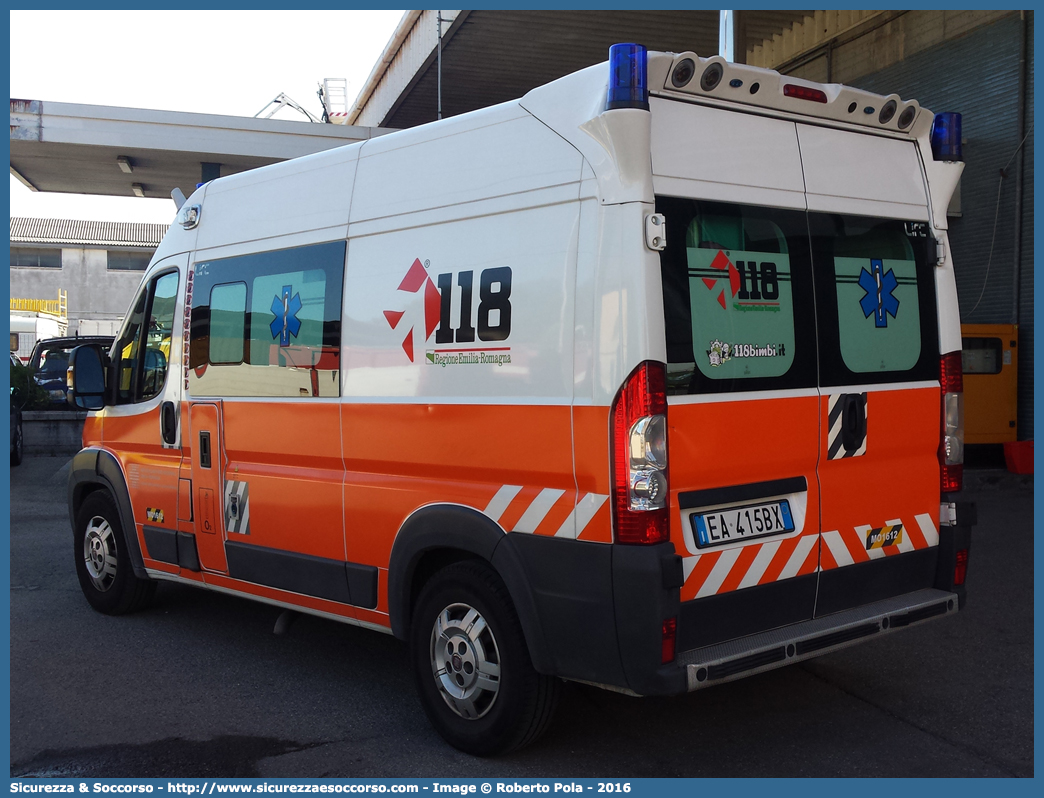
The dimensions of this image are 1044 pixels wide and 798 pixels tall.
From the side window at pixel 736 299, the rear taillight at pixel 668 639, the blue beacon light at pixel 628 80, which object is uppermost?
the blue beacon light at pixel 628 80

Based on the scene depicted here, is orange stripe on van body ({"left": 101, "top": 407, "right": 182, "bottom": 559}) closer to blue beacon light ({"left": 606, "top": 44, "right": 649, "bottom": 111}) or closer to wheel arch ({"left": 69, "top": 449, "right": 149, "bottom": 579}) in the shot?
wheel arch ({"left": 69, "top": 449, "right": 149, "bottom": 579})

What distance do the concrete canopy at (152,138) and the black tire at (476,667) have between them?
1341 centimetres

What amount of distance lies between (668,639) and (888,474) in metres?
1.47

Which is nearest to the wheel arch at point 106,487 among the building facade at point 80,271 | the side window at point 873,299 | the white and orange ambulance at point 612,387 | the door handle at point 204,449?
the door handle at point 204,449

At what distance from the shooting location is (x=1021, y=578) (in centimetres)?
707

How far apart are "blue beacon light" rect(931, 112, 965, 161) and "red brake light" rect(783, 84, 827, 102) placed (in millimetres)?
807

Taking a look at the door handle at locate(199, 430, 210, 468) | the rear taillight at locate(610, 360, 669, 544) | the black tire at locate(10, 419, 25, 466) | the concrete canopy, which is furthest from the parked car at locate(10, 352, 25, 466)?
the rear taillight at locate(610, 360, 669, 544)

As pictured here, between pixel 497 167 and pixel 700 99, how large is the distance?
0.85m

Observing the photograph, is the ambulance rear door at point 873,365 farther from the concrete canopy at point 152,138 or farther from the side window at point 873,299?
the concrete canopy at point 152,138

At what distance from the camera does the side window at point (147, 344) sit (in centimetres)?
601

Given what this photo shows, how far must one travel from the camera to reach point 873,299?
4.41 meters

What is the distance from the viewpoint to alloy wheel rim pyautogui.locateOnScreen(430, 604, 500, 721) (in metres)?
4.06

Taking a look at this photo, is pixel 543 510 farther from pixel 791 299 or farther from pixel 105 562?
pixel 105 562

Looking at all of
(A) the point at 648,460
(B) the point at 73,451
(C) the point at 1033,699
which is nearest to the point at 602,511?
(A) the point at 648,460
